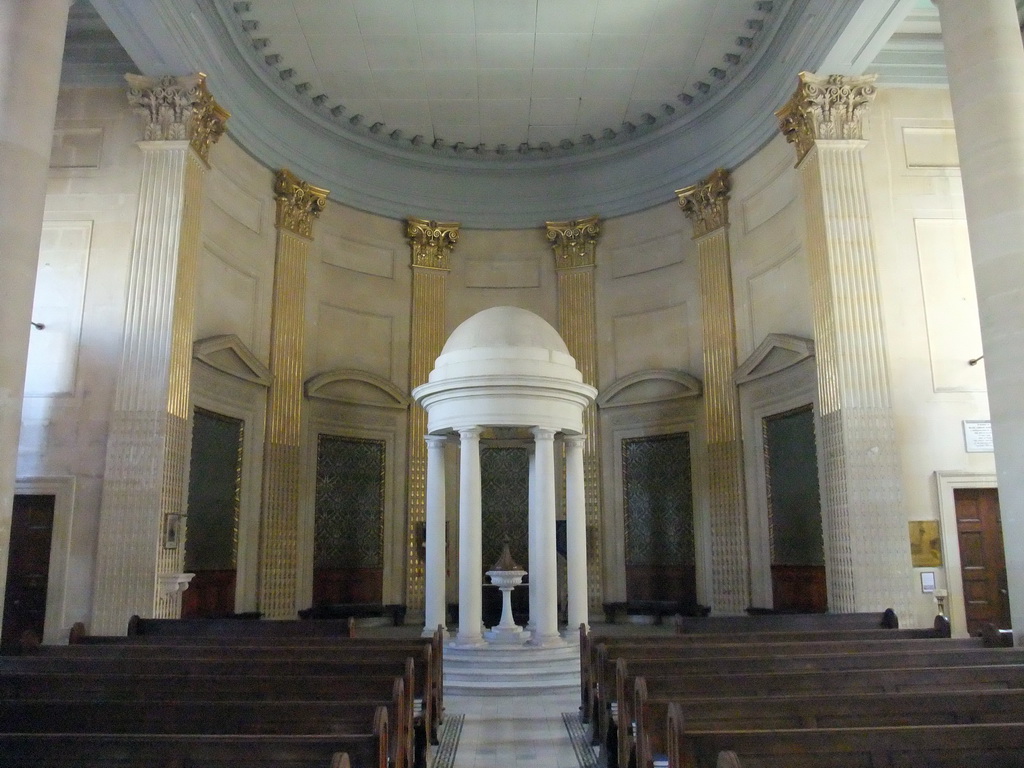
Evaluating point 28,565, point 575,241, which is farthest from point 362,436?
point 28,565

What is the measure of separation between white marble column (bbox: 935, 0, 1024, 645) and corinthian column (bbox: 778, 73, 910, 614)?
3.06 metres

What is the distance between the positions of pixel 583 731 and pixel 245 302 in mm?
9109

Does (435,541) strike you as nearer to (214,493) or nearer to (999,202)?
(214,493)

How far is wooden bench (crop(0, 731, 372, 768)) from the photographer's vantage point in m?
3.33

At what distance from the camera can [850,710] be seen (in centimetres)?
406

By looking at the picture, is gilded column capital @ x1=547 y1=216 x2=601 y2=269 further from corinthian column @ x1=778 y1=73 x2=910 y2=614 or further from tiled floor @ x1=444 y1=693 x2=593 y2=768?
tiled floor @ x1=444 y1=693 x2=593 y2=768

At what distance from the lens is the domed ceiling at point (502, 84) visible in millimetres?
12000

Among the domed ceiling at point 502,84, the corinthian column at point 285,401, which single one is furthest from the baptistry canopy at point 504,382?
the domed ceiling at point 502,84

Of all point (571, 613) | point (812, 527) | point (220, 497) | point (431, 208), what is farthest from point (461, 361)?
point (431, 208)

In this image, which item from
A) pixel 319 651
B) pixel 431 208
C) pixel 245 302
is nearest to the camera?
pixel 319 651

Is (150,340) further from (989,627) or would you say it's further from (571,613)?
(989,627)

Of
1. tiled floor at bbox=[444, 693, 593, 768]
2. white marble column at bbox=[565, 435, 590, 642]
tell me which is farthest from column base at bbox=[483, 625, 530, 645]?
tiled floor at bbox=[444, 693, 593, 768]

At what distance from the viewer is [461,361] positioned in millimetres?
10578

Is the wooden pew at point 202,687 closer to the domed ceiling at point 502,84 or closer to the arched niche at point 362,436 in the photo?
the domed ceiling at point 502,84
